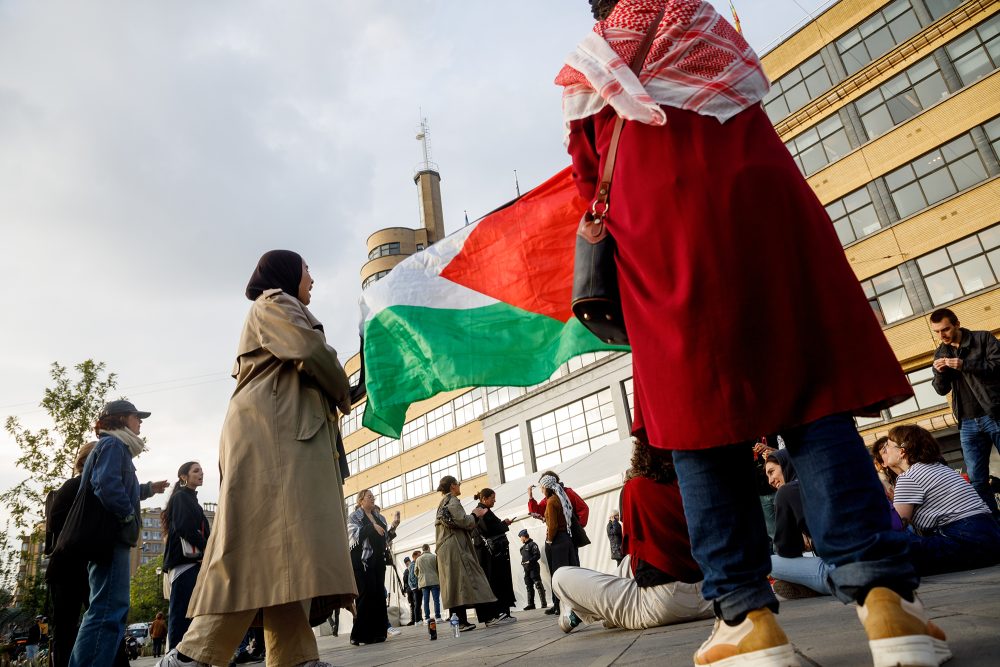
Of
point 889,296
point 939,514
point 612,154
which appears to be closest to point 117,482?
point 612,154

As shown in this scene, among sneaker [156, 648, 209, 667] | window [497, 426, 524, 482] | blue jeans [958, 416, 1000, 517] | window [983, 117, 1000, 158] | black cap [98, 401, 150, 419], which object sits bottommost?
sneaker [156, 648, 209, 667]

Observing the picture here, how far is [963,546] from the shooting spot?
4383 millimetres

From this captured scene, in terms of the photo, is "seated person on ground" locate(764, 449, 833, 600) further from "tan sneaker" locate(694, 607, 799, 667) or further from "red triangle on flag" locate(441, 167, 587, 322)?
"tan sneaker" locate(694, 607, 799, 667)

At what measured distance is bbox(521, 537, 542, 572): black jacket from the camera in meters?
11.1

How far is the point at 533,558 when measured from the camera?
11211mm

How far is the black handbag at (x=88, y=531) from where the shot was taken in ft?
13.8

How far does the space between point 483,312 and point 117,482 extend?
2.87 meters

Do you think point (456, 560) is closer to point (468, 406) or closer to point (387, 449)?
point (468, 406)

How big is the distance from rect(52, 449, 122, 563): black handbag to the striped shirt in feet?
18.1

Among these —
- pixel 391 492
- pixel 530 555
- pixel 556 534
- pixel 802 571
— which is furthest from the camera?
pixel 391 492

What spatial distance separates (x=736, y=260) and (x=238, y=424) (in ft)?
6.73

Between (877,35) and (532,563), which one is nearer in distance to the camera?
(532,563)

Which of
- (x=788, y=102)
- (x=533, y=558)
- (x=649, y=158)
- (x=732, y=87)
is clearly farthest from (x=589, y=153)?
(x=788, y=102)

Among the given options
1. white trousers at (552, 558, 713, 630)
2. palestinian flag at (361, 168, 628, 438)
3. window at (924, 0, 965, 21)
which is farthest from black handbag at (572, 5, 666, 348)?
window at (924, 0, 965, 21)
